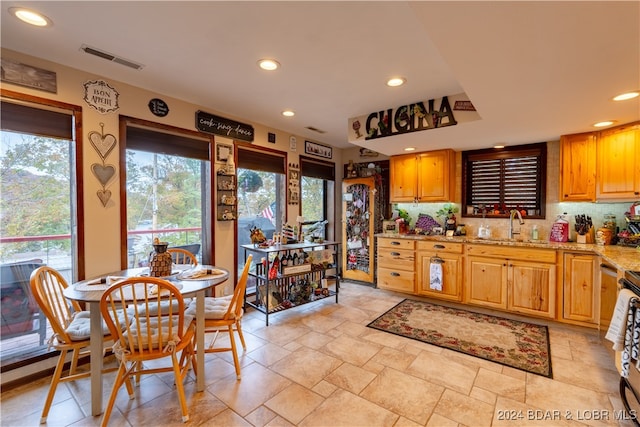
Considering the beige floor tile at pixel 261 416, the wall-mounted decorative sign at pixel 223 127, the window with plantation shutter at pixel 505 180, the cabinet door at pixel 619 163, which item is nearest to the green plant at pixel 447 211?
the window with plantation shutter at pixel 505 180

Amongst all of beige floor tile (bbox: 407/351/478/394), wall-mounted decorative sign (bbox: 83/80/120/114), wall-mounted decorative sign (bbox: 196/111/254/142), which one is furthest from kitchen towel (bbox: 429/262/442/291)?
wall-mounted decorative sign (bbox: 83/80/120/114)

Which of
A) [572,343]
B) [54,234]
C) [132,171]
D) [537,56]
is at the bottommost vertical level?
[572,343]

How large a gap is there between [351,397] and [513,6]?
97.9 inches

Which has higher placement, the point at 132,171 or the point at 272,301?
the point at 132,171

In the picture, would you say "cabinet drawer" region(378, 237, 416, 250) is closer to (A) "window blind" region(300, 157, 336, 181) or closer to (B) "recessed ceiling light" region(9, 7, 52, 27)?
(A) "window blind" region(300, 157, 336, 181)

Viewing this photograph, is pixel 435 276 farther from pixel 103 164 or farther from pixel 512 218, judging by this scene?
pixel 103 164

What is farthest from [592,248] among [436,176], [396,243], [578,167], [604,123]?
[396,243]

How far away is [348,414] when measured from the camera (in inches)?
75.5

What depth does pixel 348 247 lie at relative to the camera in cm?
538

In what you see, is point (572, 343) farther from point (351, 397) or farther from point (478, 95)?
point (478, 95)

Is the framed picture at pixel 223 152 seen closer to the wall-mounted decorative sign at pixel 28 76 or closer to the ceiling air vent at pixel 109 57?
the ceiling air vent at pixel 109 57

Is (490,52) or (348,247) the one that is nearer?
(490,52)

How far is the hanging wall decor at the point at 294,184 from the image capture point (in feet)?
14.9

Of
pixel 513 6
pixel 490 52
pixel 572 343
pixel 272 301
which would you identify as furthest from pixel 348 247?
pixel 513 6
